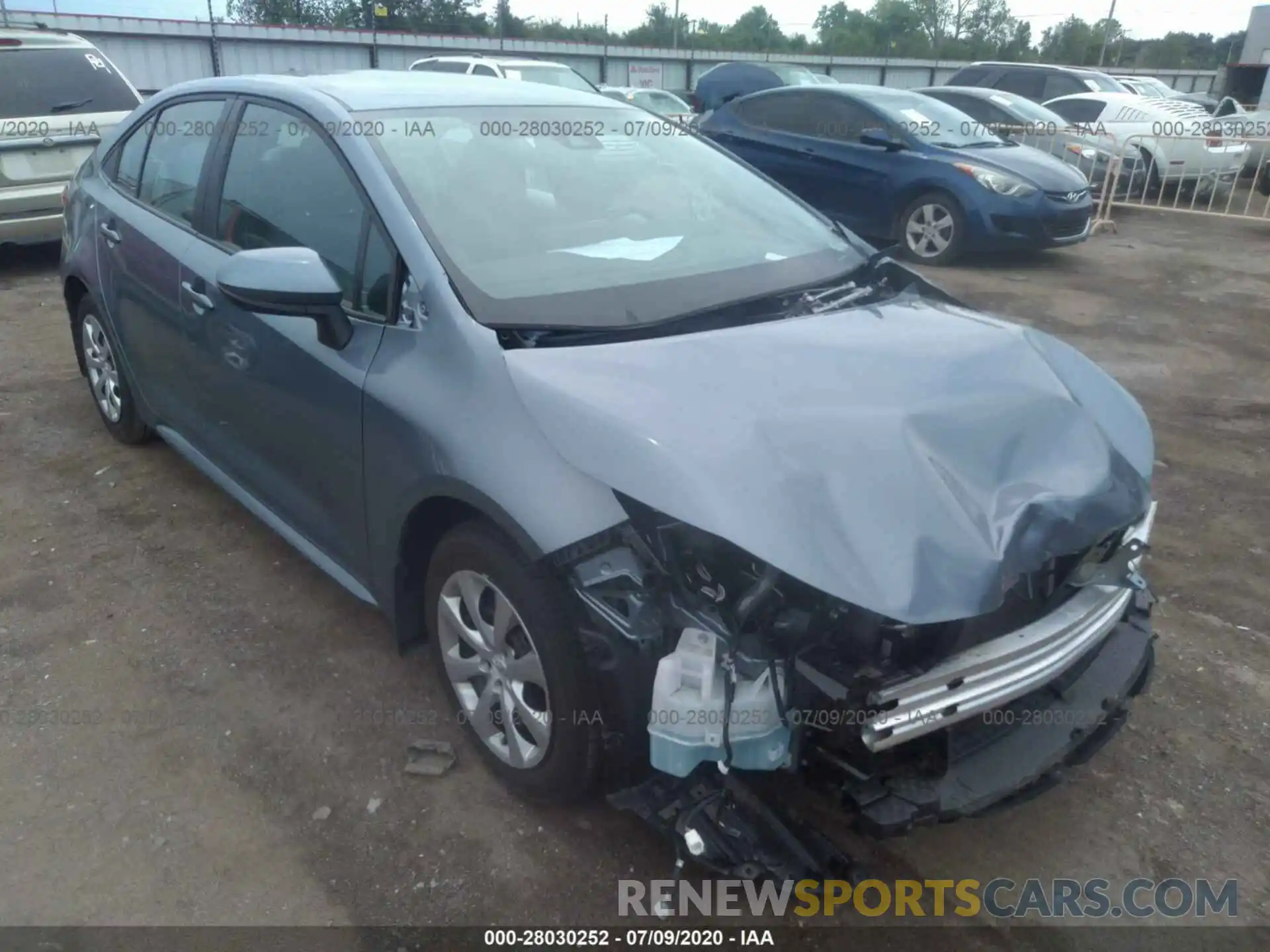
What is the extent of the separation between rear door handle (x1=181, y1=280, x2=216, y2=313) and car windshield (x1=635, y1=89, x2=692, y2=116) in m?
14.3

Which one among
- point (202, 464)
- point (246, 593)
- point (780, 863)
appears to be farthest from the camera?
point (202, 464)

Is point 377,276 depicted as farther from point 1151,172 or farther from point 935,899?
point 1151,172

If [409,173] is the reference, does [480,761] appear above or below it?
below

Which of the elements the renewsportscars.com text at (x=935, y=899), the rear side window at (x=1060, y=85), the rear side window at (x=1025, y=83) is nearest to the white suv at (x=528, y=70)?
the rear side window at (x=1025, y=83)

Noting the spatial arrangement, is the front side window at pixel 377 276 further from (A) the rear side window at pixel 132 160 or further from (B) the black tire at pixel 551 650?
(A) the rear side window at pixel 132 160

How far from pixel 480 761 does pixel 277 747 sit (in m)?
0.59

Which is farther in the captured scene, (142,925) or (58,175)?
(58,175)

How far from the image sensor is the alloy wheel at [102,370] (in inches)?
173

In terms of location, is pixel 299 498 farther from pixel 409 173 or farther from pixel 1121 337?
pixel 1121 337

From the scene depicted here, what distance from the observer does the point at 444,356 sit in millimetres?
2414

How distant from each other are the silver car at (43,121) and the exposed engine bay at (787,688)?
22.9ft

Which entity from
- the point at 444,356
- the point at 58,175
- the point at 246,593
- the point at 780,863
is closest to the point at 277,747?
the point at 246,593

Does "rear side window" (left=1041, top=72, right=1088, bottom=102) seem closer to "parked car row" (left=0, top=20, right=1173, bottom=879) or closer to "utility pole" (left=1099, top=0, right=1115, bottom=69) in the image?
"parked car row" (left=0, top=20, right=1173, bottom=879)

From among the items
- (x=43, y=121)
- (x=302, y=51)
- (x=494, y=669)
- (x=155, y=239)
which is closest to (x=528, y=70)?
(x=43, y=121)
